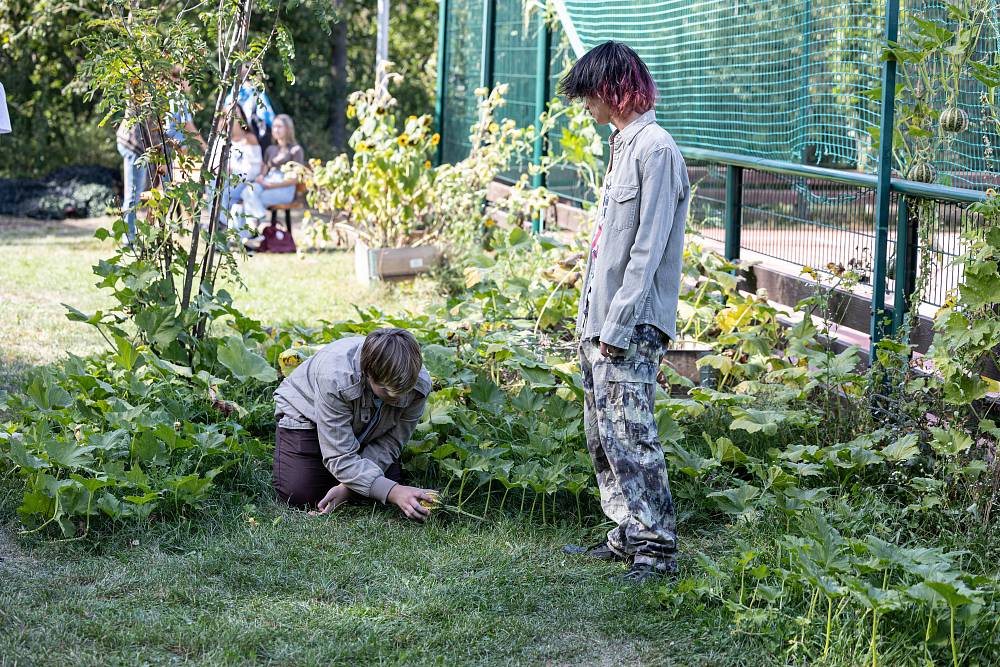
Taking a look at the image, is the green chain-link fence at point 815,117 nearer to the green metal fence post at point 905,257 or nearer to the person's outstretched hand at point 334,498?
the green metal fence post at point 905,257

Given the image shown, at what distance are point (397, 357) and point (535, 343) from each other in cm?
207

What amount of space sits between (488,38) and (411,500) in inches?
273

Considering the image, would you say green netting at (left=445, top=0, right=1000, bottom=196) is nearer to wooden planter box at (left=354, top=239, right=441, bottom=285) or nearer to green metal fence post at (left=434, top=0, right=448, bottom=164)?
wooden planter box at (left=354, top=239, right=441, bottom=285)

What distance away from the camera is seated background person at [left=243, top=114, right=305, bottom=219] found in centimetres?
1005

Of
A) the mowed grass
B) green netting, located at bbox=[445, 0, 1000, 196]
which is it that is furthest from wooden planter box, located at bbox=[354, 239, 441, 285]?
green netting, located at bbox=[445, 0, 1000, 196]

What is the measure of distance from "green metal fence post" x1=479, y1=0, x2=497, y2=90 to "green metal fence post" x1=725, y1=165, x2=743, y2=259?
4.26 meters

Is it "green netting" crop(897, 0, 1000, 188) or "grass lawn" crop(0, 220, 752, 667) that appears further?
"green netting" crop(897, 0, 1000, 188)

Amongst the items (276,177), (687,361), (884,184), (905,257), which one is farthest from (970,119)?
(276,177)

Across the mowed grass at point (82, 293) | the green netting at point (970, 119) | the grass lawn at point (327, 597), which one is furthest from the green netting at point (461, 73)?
the grass lawn at point (327, 597)

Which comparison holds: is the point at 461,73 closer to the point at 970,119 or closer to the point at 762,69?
the point at 762,69

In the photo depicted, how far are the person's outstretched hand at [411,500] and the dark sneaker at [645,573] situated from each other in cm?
72

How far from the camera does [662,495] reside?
140 inches

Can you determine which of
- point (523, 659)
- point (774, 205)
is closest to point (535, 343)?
point (774, 205)

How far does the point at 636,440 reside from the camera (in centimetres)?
348
